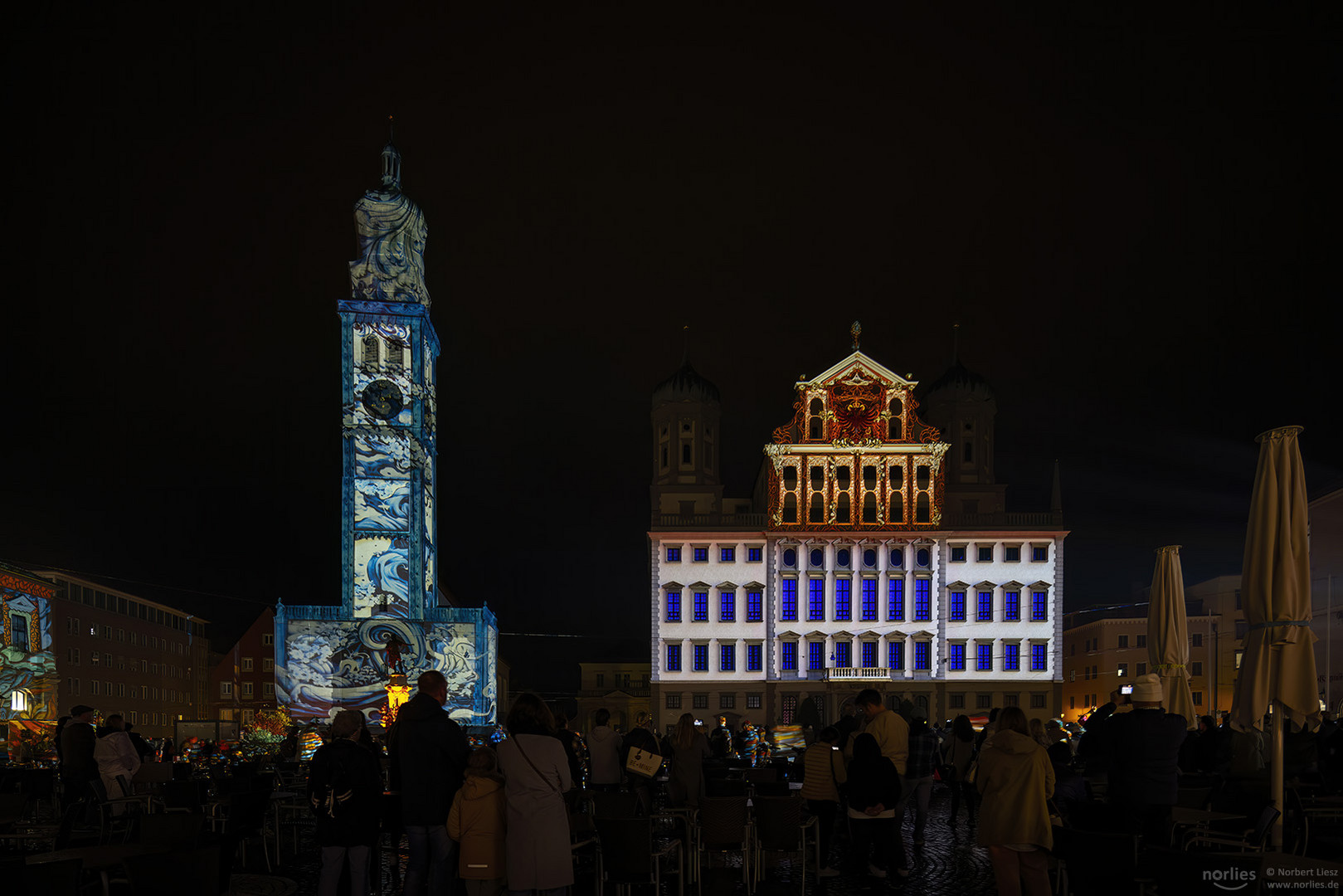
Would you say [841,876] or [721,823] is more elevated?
[721,823]

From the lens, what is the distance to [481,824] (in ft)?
27.9

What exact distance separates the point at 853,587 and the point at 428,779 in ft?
179

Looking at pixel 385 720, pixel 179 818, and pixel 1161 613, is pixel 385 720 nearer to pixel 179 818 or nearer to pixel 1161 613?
pixel 1161 613

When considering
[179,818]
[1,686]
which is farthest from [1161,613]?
[1,686]

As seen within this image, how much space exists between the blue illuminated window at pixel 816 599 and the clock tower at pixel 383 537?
16.6 m

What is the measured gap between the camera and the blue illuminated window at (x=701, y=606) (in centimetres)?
6288

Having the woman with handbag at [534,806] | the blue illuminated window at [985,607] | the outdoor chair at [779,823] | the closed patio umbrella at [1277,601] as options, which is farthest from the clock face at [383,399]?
the woman with handbag at [534,806]

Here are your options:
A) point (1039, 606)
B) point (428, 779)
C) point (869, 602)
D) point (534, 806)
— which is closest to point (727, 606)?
point (869, 602)

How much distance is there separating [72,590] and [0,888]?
67071 millimetres

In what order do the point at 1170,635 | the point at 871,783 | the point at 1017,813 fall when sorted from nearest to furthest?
the point at 1017,813, the point at 871,783, the point at 1170,635

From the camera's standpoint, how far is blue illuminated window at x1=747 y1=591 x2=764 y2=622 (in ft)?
206

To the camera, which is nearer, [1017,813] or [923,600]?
[1017,813]

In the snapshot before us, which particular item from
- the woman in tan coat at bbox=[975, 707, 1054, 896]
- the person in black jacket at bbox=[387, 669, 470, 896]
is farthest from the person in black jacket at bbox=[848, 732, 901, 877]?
the person in black jacket at bbox=[387, 669, 470, 896]

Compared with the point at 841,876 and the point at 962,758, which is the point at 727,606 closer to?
the point at 962,758
